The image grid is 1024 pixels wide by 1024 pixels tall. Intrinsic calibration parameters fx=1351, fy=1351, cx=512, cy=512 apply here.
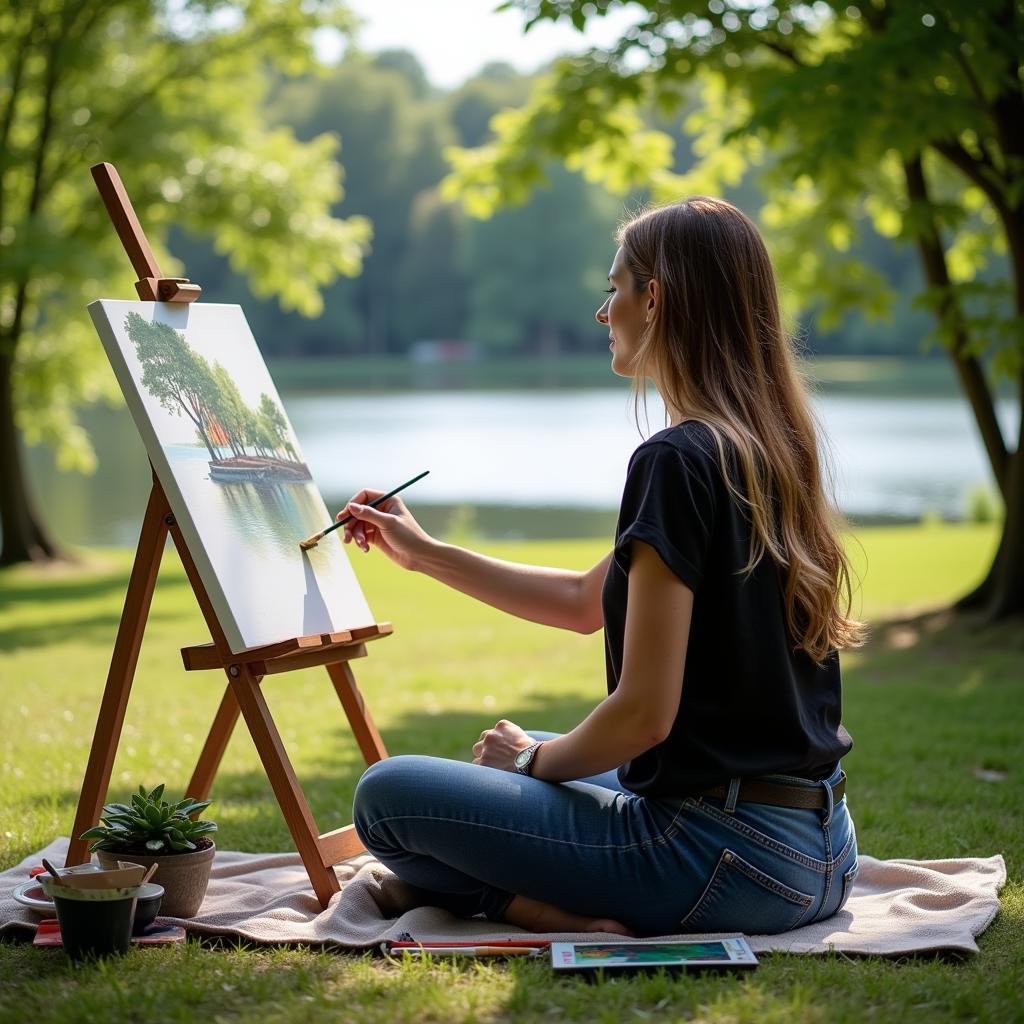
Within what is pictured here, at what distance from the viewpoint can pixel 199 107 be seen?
1508 cm

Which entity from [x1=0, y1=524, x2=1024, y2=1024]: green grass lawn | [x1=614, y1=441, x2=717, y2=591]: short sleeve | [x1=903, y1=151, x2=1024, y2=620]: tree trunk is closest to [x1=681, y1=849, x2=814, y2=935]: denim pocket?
[x1=0, y1=524, x2=1024, y2=1024]: green grass lawn

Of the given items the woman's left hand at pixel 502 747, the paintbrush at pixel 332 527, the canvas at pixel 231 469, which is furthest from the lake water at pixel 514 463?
the woman's left hand at pixel 502 747

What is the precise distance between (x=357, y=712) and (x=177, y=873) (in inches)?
31.1

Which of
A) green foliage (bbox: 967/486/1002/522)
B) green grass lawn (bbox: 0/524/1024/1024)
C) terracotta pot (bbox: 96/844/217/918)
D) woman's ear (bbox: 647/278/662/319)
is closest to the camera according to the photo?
green grass lawn (bbox: 0/524/1024/1024)

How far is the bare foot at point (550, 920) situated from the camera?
10.4 feet

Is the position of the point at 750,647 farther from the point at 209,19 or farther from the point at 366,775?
the point at 209,19

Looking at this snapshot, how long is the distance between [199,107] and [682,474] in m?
13.5

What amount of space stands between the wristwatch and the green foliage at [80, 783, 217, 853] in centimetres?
87

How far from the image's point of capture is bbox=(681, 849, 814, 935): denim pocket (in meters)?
3.06

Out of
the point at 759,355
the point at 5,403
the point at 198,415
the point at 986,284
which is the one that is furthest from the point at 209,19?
the point at 759,355

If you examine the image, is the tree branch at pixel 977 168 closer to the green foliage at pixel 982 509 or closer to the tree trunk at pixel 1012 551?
the tree trunk at pixel 1012 551

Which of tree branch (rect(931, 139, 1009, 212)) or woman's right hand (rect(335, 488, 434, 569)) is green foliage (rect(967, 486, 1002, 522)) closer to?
tree branch (rect(931, 139, 1009, 212))

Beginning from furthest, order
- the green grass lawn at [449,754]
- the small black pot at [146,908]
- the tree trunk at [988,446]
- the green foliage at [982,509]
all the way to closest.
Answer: the green foliage at [982,509] → the tree trunk at [988,446] → the small black pot at [146,908] → the green grass lawn at [449,754]

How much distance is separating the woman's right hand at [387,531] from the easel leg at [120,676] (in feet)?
1.61
